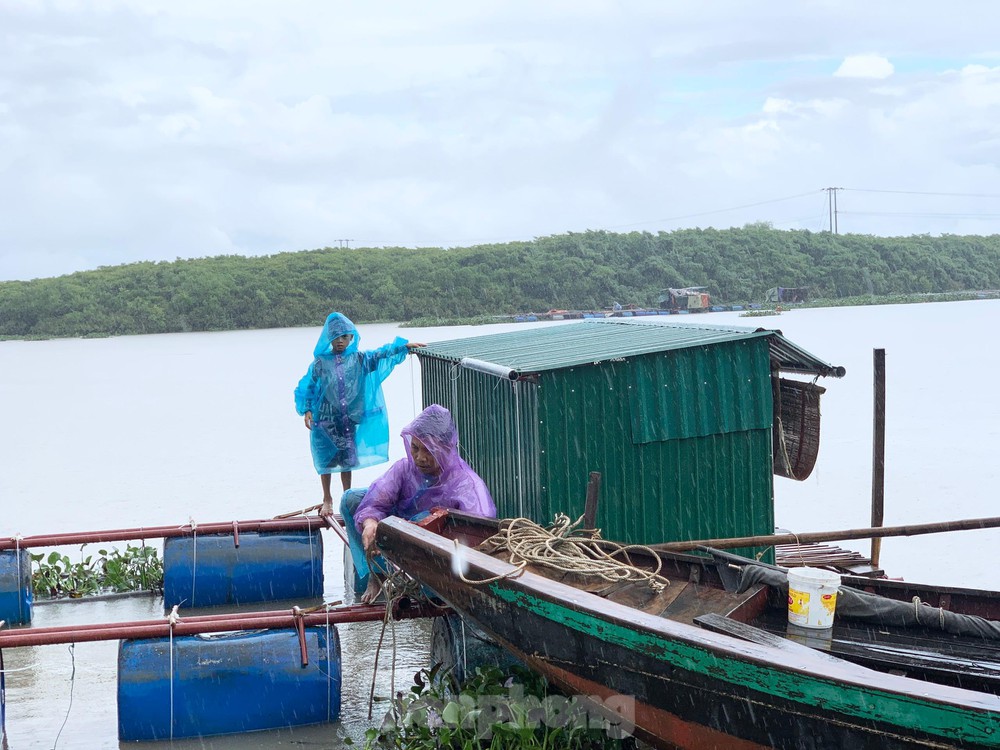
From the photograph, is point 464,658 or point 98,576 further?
point 98,576

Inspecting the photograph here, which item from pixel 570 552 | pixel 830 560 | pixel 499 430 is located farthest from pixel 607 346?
pixel 830 560

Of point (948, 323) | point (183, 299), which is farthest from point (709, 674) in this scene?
point (948, 323)

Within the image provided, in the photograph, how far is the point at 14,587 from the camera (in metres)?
7.36

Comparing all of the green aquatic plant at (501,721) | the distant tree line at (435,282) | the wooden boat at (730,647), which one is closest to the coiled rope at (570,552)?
the wooden boat at (730,647)

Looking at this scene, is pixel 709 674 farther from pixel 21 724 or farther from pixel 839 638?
pixel 21 724

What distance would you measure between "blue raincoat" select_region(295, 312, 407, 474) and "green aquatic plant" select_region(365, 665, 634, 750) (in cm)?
365

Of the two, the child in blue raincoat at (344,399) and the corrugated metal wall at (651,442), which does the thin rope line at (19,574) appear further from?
the corrugated metal wall at (651,442)

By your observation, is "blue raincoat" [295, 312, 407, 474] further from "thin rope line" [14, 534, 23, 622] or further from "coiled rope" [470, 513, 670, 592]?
"coiled rope" [470, 513, 670, 592]

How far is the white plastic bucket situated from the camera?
191 inches

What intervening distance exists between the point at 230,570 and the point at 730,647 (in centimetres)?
488

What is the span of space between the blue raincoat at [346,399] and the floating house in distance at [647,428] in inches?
56.6

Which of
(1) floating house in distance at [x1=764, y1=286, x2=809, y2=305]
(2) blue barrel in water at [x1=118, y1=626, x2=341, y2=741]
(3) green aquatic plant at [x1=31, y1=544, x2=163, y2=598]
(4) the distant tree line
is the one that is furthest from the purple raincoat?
(1) floating house in distance at [x1=764, y1=286, x2=809, y2=305]

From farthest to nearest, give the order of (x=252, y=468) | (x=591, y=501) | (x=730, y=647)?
(x=252, y=468) → (x=591, y=501) → (x=730, y=647)

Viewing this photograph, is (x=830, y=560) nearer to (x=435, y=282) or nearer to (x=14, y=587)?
(x=14, y=587)
